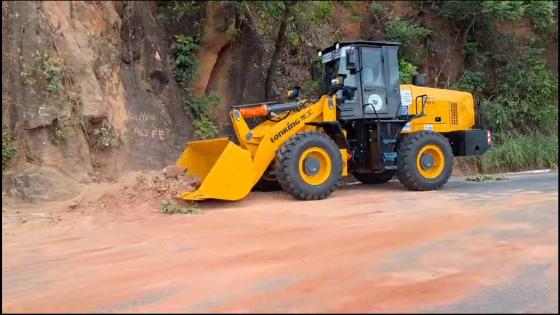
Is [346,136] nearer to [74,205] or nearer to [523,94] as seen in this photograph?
[74,205]

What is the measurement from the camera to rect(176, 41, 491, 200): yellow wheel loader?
10.4 m

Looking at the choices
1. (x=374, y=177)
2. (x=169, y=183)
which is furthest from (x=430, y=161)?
(x=169, y=183)

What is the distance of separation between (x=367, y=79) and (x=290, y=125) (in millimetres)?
1954

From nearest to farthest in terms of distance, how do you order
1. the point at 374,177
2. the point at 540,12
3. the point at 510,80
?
1. the point at 374,177
2. the point at 540,12
3. the point at 510,80

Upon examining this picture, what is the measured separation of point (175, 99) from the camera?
1399cm

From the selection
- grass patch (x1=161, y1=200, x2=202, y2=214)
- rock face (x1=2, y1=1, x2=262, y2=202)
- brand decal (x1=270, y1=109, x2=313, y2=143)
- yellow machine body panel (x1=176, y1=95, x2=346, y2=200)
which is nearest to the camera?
grass patch (x1=161, y1=200, x2=202, y2=214)

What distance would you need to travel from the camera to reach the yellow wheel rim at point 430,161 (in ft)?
38.3

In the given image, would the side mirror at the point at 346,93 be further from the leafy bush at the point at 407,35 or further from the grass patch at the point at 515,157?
the leafy bush at the point at 407,35

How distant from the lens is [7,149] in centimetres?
953

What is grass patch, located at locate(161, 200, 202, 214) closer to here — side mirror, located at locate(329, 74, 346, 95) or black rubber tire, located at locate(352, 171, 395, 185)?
side mirror, located at locate(329, 74, 346, 95)

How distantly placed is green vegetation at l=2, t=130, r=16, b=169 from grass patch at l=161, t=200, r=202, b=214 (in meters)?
2.58

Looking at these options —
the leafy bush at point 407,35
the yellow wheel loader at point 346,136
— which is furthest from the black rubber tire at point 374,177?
the leafy bush at point 407,35

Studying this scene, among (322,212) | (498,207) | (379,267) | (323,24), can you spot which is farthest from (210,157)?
(323,24)

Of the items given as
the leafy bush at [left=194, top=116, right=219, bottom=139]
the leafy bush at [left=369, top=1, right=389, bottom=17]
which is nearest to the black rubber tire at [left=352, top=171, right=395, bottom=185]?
the leafy bush at [left=194, top=116, right=219, bottom=139]
